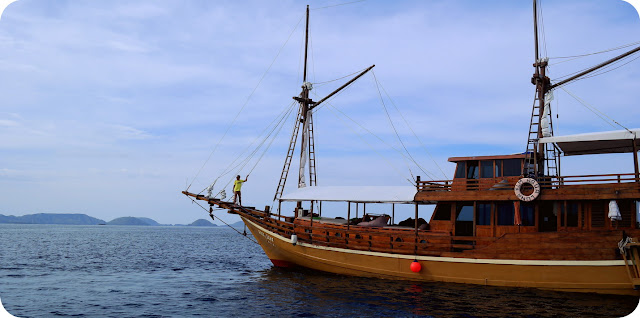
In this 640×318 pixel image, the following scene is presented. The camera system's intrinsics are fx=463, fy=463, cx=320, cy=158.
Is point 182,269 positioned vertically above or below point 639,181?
below

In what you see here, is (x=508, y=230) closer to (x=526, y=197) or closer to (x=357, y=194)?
(x=526, y=197)

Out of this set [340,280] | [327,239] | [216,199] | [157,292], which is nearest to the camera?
[157,292]

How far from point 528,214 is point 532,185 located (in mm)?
1254

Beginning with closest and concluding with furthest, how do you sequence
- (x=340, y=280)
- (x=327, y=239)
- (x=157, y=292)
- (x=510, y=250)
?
(x=510, y=250)
(x=157, y=292)
(x=340, y=280)
(x=327, y=239)

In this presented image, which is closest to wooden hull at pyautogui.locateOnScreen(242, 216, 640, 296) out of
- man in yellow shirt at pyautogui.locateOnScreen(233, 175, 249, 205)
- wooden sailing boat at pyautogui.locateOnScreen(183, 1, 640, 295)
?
wooden sailing boat at pyautogui.locateOnScreen(183, 1, 640, 295)

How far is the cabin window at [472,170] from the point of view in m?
19.6

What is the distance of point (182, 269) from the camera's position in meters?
26.4

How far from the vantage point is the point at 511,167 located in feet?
62.0

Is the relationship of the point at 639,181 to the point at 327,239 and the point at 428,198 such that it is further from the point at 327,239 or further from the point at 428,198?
the point at 327,239

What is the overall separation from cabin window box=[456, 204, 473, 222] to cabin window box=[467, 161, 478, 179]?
1.39 metres

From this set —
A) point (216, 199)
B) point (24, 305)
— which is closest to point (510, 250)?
point (216, 199)

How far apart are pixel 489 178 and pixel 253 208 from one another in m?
12.3

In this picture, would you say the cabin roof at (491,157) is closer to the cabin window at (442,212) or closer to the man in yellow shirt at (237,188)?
the cabin window at (442,212)

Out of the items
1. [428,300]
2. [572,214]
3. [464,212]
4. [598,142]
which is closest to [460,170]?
[464,212]
